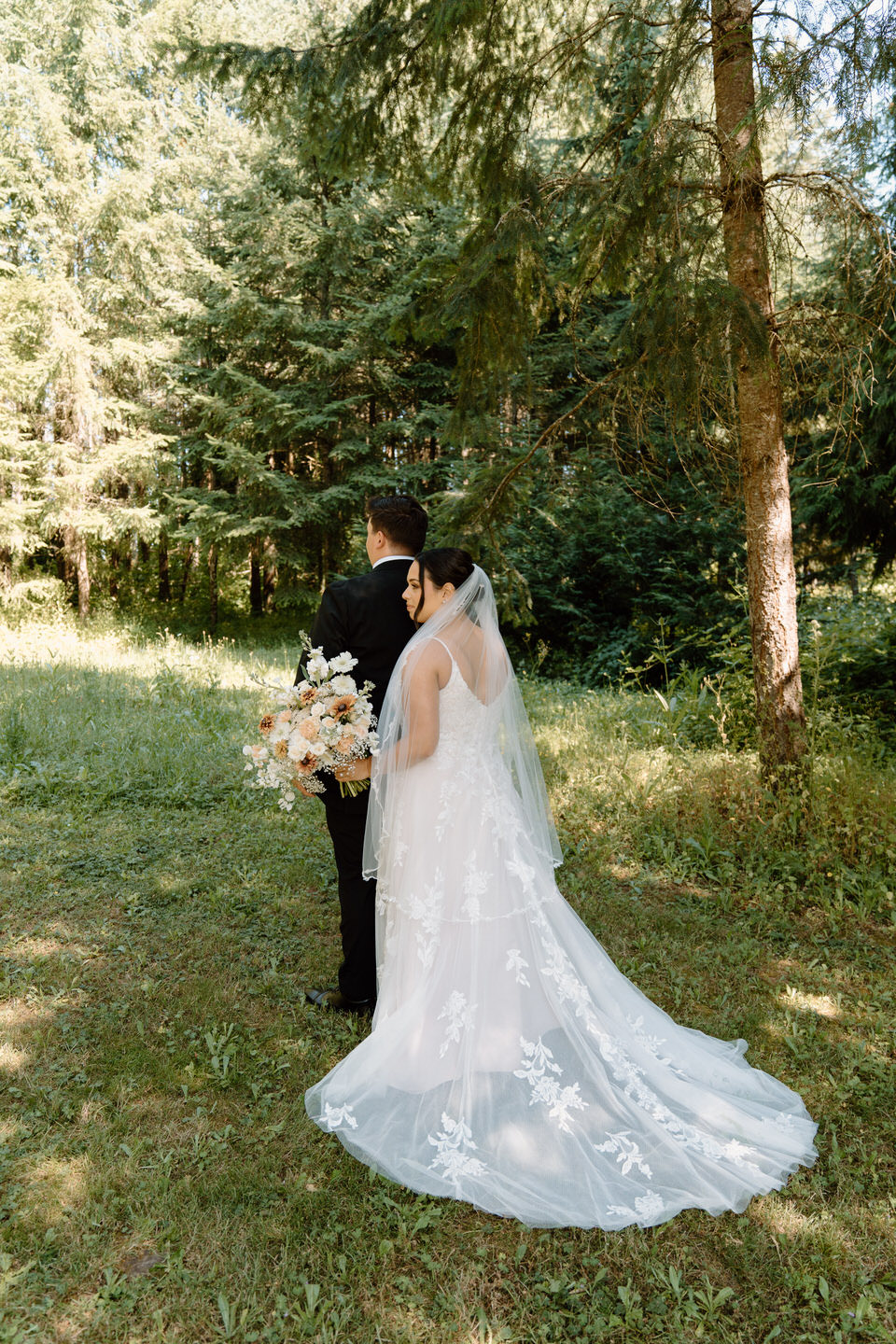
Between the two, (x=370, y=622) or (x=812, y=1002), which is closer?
(x=370, y=622)

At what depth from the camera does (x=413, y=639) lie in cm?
335

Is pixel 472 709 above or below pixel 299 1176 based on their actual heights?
above

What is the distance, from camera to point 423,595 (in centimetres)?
341

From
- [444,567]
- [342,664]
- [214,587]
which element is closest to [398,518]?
[444,567]

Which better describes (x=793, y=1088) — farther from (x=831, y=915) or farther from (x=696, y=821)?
(x=696, y=821)

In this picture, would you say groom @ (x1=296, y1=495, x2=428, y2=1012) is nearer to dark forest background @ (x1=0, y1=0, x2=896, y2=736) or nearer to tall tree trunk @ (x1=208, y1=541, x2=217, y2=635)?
dark forest background @ (x1=0, y1=0, x2=896, y2=736)

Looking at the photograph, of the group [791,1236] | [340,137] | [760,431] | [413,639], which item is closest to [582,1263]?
[791,1236]

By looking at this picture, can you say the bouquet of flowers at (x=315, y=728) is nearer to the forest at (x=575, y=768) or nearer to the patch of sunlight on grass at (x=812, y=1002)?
the forest at (x=575, y=768)

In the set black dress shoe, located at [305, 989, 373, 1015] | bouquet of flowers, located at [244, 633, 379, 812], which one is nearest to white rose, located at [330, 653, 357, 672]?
bouquet of flowers, located at [244, 633, 379, 812]

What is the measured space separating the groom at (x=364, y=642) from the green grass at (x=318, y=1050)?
296mm

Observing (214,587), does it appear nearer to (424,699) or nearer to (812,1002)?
(424,699)

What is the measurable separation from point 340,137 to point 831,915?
5846mm

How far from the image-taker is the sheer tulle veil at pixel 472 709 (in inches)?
131

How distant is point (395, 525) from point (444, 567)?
1.58 ft
